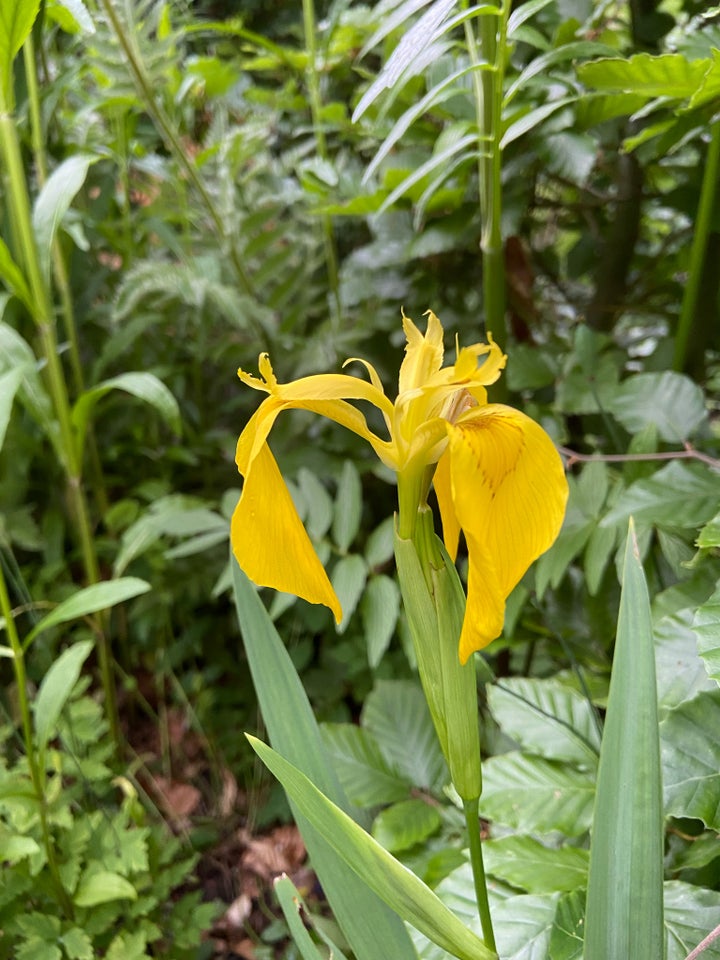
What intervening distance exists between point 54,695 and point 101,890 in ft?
0.59

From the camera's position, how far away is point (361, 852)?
10.9 inches

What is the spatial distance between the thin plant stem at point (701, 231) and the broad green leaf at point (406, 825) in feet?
1.68

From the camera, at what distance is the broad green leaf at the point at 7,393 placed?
55 centimetres

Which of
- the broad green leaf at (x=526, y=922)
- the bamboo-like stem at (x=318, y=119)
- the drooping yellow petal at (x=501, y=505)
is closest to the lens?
the drooping yellow petal at (x=501, y=505)

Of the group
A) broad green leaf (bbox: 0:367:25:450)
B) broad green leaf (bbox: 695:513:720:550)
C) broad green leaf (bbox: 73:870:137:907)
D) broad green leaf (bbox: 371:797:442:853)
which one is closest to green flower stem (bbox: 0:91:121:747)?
broad green leaf (bbox: 0:367:25:450)

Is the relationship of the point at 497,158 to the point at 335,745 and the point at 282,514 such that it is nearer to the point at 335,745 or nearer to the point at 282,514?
the point at 282,514

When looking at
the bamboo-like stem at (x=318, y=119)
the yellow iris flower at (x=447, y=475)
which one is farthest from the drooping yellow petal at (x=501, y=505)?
the bamboo-like stem at (x=318, y=119)

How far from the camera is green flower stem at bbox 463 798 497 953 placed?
317mm

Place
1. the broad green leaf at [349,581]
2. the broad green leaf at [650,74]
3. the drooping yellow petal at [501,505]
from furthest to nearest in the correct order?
the broad green leaf at [349,581], the broad green leaf at [650,74], the drooping yellow petal at [501,505]

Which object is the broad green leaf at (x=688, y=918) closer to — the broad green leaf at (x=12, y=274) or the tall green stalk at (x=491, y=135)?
the tall green stalk at (x=491, y=135)

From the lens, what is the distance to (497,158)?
1.70 ft

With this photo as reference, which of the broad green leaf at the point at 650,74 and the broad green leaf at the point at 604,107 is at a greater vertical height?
the broad green leaf at the point at 650,74

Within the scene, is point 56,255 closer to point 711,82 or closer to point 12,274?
point 12,274

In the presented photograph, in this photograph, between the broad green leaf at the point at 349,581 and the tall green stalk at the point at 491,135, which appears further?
the broad green leaf at the point at 349,581
